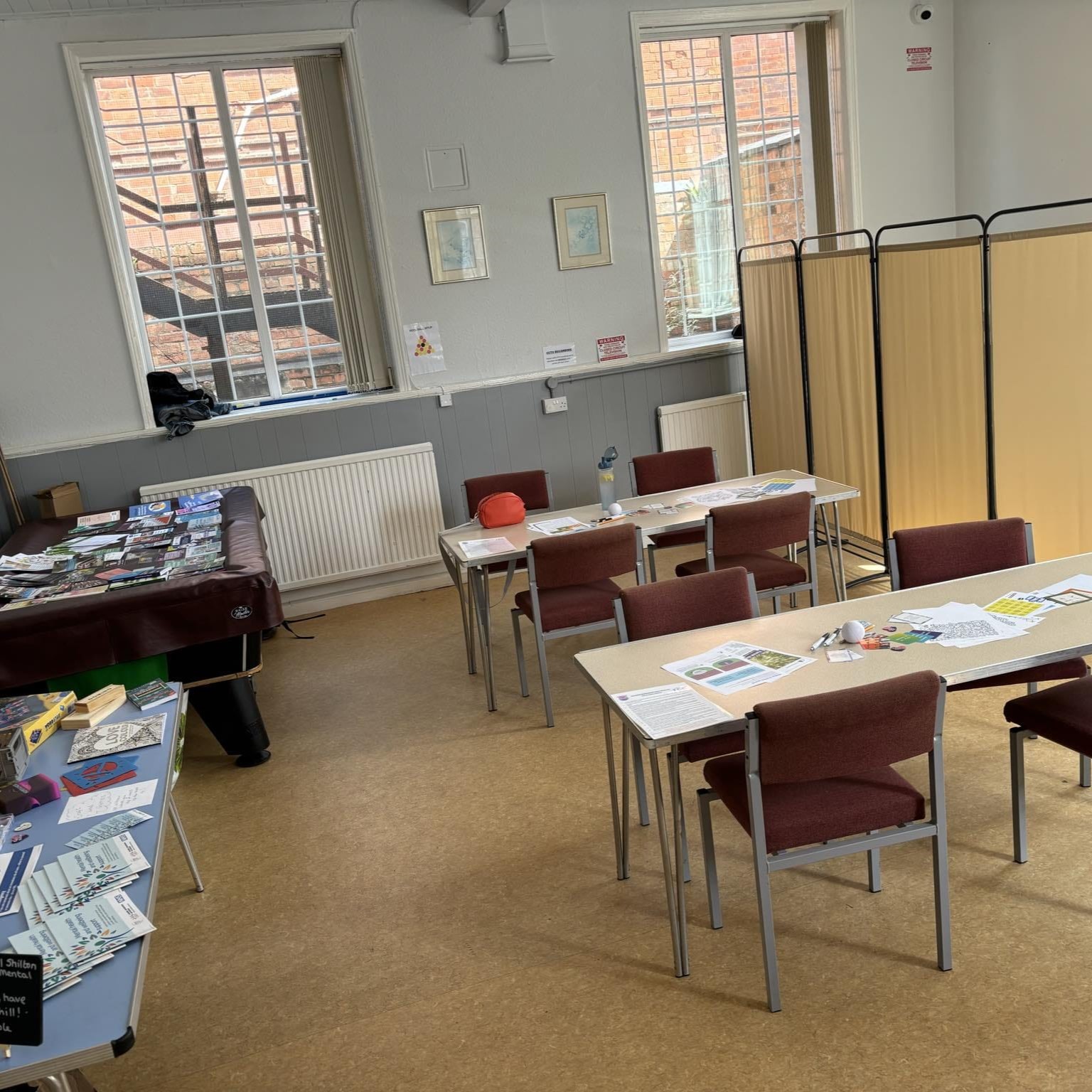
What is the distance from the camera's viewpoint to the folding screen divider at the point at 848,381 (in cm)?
534

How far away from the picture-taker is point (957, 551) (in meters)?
3.55

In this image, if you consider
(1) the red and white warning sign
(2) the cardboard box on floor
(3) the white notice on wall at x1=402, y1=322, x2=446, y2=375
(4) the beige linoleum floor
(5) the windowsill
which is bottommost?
(4) the beige linoleum floor

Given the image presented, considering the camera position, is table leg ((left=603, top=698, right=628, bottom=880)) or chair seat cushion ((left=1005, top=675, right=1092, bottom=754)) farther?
table leg ((left=603, top=698, right=628, bottom=880))

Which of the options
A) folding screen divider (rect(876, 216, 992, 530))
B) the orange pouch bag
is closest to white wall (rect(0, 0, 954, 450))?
the orange pouch bag

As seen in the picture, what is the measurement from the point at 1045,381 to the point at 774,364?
2.24m

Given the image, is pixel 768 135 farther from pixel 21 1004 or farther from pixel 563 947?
pixel 21 1004

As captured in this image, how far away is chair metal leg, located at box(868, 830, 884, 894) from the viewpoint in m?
2.94

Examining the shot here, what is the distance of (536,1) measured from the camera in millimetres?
6176

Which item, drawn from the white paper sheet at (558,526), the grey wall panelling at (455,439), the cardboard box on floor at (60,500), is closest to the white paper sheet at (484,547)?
the white paper sheet at (558,526)

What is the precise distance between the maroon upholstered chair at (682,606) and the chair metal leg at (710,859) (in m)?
0.29

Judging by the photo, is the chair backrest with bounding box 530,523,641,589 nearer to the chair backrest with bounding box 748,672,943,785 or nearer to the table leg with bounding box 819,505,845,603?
the table leg with bounding box 819,505,845,603

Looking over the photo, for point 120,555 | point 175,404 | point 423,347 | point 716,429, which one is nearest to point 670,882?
point 120,555

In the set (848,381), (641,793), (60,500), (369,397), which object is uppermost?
(369,397)

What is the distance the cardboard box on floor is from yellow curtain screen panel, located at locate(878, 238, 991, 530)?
177 inches
